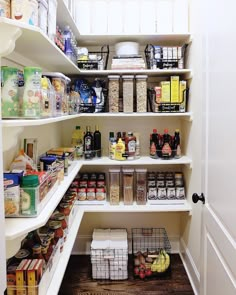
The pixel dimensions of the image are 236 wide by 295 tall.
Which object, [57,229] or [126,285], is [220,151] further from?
[126,285]

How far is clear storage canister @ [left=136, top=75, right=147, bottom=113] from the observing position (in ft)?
8.66

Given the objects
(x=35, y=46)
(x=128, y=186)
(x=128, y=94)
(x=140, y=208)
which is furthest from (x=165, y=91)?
(x=35, y=46)

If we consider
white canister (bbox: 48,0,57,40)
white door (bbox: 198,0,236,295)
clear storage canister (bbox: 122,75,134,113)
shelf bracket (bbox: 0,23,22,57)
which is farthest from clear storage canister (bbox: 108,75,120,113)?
shelf bracket (bbox: 0,23,22,57)

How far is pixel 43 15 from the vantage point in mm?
1342

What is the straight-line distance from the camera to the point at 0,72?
1.10m

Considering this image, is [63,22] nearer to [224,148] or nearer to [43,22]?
[43,22]

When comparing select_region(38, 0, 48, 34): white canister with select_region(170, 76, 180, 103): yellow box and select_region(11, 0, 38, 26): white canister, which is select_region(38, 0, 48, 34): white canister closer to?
select_region(11, 0, 38, 26): white canister

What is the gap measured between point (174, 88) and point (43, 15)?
4.95 feet

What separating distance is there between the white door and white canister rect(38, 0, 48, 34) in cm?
80

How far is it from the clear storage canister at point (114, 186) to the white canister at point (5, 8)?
186cm

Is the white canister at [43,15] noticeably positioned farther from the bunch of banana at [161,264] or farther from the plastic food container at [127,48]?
the bunch of banana at [161,264]

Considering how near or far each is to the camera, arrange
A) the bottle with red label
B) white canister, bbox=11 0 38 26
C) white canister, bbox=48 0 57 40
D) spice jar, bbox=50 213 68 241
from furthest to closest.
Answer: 1. the bottle with red label
2. spice jar, bbox=50 213 68 241
3. white canister, bbox=48 0 57 40
4. white canister, bbox=11 0 38 26

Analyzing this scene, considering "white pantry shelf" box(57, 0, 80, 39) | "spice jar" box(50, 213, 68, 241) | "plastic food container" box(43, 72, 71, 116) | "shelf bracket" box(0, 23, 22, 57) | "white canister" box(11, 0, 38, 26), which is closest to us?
"shelf bracket" box(0, 23, 22, 57)

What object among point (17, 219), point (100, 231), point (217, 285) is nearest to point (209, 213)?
point (217, 285)
